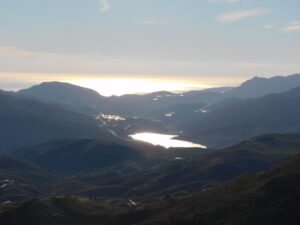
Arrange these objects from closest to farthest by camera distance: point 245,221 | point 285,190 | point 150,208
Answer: point 245,221
point 285,190
point 150,208

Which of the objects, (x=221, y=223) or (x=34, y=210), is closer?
(x=221, y=223)

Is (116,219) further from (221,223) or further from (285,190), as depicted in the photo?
(285,190)

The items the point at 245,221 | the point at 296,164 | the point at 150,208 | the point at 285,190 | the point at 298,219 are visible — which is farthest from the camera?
the point at 150,208

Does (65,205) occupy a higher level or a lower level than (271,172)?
lower

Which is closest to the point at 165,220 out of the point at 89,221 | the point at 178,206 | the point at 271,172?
the point at 178,206

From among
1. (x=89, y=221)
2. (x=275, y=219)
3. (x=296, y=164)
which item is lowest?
(x=89, y=221)

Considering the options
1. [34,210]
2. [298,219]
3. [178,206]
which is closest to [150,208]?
[178,206]
